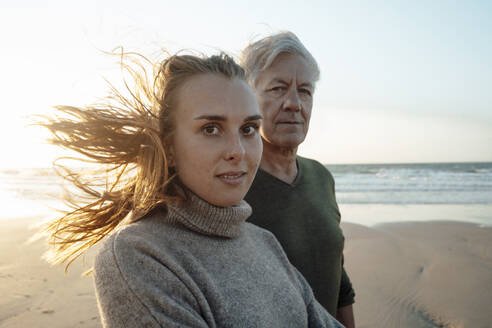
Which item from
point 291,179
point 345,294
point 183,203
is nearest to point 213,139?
point 183,203

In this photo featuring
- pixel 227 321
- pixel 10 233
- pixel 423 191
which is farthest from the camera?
pixel 423 191

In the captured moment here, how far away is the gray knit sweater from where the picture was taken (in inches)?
40.6

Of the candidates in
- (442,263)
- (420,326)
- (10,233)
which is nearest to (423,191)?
(442,263)

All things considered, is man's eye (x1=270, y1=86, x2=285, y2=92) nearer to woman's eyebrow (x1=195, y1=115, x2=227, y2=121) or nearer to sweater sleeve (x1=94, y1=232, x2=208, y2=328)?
woman's eyebrow (x1=195, y1=115, x2=227, y2=121)

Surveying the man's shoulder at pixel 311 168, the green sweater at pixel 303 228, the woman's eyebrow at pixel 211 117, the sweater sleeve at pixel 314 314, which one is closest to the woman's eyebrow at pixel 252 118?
the woman's eyebrow at pixel 211 117

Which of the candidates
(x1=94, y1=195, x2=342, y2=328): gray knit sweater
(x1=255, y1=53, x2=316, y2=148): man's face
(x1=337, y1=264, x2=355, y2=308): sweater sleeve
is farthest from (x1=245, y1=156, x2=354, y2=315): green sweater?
(x1=94, y1=195, x2=342, y2=328): gray knit sweater

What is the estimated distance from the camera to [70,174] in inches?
64.4

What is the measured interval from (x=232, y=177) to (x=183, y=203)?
219 mm

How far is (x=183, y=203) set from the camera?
1401mm

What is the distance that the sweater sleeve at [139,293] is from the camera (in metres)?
Answer: 1.01

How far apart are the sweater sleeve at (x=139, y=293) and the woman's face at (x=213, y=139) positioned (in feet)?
1.23

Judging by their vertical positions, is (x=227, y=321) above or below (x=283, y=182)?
below

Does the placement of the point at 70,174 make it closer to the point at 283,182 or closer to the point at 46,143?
the point at 46,143

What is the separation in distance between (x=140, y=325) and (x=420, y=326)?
372cm
